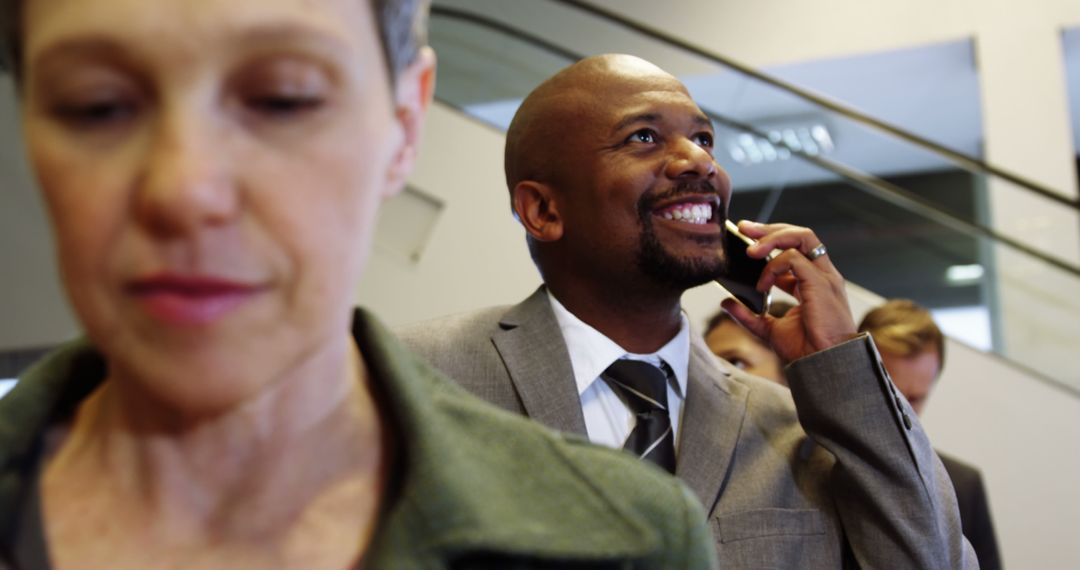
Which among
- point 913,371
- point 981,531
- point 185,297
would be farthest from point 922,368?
point 185,297

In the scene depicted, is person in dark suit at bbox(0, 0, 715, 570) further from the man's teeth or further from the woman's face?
the man's teeth

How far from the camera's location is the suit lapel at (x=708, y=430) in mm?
1720

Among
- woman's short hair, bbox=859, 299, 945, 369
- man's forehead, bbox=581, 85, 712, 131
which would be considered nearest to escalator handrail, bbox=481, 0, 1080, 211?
woman's short hair, bbox=859, 299, 945, 369

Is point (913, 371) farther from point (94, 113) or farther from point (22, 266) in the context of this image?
point (22, 266)

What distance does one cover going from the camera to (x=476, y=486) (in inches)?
33.6

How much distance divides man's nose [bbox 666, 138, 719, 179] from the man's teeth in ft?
0.18

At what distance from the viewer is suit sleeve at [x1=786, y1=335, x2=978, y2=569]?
1.68 m

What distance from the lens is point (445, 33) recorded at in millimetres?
5875

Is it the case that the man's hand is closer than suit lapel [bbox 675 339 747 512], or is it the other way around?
suit lapel [bbox 675 339 747 512]

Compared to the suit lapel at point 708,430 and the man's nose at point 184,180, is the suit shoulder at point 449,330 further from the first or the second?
the man's nose at point 184,180

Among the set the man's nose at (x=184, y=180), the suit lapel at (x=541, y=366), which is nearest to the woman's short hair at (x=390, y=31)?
the man's nose at (x=184, y=180)

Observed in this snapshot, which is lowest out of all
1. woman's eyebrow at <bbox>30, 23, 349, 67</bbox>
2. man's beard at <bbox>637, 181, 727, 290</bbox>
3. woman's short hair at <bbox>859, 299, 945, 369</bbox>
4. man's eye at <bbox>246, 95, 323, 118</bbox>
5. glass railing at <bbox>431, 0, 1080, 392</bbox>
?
glass railing at <bbox>431, 0, 1080, 392</bbox>

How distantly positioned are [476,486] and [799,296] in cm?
124

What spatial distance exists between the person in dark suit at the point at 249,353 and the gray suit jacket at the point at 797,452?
2.64 feet
